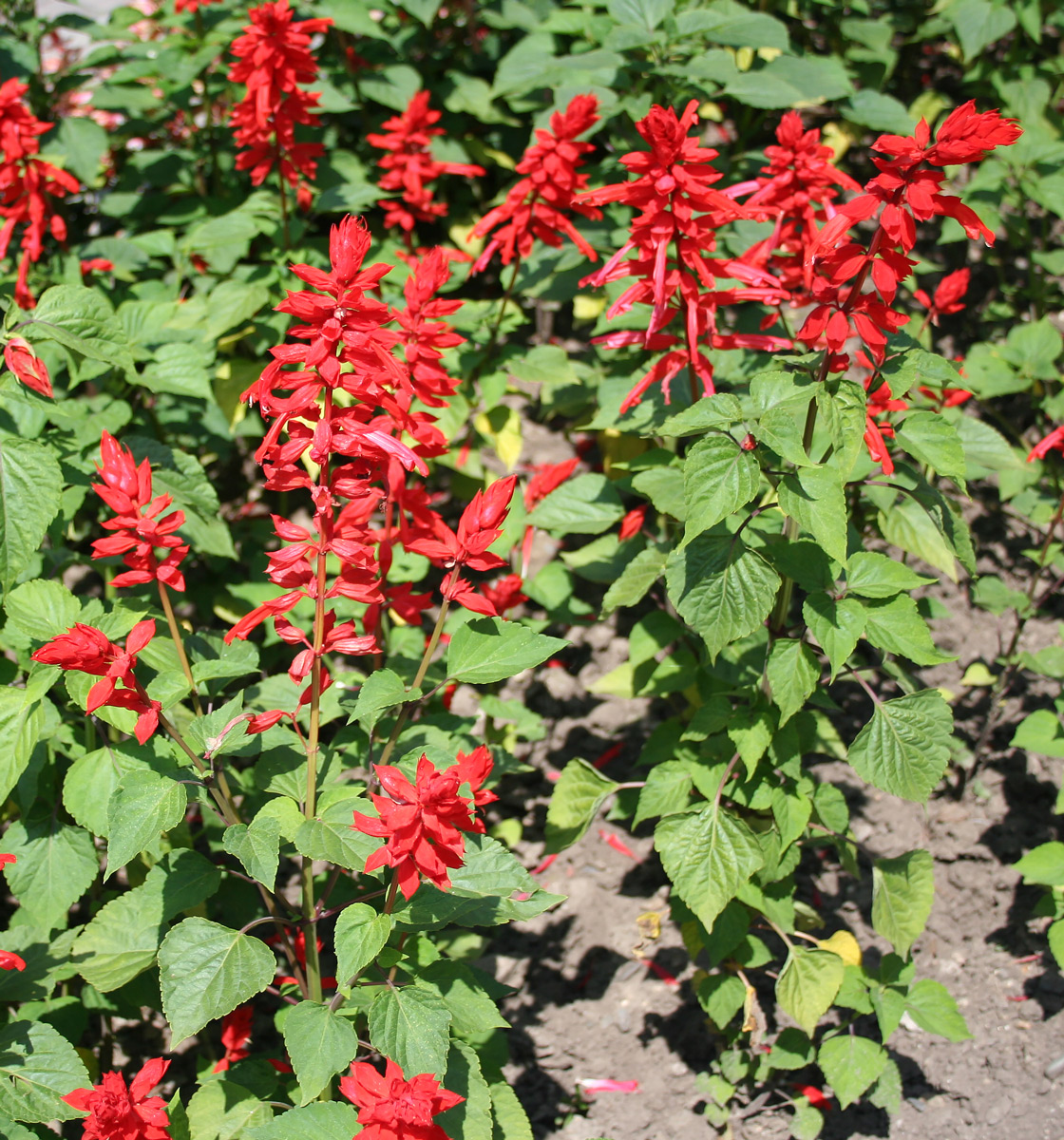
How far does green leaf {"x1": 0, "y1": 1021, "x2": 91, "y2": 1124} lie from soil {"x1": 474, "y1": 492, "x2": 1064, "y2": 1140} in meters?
1.10

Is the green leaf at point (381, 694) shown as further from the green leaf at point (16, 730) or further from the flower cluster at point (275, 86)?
the flower cluster at point (275, 86)

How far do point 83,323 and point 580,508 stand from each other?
1190 millimetres

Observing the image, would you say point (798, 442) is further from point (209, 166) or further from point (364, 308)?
point (209, 166)

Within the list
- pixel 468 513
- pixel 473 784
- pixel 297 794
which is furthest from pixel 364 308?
pixel 297 794

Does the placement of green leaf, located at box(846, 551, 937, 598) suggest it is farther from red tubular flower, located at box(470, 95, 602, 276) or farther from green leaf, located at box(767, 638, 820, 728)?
red tubular flower, located at box(470, 95, 602, 276)

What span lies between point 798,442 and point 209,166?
286 cm

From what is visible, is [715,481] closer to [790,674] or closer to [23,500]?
[790,674]

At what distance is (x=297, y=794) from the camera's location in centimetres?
184

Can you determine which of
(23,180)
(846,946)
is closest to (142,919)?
(846,946)

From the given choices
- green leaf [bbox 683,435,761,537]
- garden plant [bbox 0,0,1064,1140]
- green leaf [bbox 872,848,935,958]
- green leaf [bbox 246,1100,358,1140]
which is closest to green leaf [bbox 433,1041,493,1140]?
garden plant [bbox 0,0,1064,1140]

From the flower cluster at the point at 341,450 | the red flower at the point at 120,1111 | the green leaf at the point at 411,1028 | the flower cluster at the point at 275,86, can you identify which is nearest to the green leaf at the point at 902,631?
the flower cluster at the point at 341,450

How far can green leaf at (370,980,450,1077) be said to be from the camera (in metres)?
1.54

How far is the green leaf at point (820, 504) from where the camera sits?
1.67 meters

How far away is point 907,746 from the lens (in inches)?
77.3
